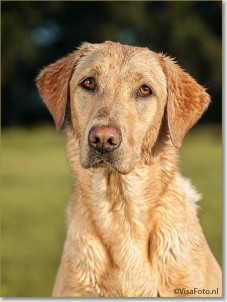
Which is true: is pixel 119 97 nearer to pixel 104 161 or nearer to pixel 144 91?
pixel 144 91

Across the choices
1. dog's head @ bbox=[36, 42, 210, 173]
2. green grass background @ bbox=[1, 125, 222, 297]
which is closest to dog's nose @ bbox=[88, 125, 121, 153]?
dog's head @ bbox=[36, 42, 210, 173]

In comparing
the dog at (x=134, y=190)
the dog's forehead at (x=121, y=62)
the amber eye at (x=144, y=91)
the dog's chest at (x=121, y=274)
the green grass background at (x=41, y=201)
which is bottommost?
the green grass background at (x=41, y=201)

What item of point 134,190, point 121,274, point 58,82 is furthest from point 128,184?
point 58,82

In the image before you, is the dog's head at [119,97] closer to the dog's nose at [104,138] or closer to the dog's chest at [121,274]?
the dog's nose at [104,138]

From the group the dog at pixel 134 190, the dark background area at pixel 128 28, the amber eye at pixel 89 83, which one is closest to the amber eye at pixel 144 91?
the dog at pixel 134 190

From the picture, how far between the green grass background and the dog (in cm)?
54

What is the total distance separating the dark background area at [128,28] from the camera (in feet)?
27.7

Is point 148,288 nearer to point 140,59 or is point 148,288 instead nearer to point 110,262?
point 110,262

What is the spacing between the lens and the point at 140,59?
5.23 metres

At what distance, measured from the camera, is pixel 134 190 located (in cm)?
528

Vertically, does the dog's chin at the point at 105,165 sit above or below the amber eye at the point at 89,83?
below

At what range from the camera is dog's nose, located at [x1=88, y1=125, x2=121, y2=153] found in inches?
182

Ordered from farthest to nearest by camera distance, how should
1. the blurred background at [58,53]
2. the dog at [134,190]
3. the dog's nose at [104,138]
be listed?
the blurred background at [58,53] → the dog at [134,190] → the dog's nose at [104,138]

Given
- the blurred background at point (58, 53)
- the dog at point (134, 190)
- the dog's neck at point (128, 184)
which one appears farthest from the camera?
the blurred background at point (58, 53)
